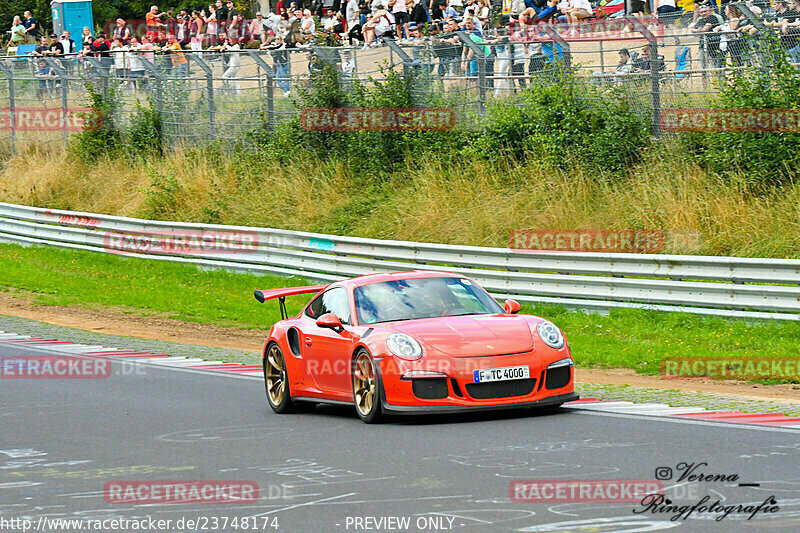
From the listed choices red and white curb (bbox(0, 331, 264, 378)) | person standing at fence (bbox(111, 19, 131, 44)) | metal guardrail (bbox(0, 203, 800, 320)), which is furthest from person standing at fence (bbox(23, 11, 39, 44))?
red and white curb (bbox(0, 331, 264, 378))

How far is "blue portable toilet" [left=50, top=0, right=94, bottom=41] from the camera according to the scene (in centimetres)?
4466

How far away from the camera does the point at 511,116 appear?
23.5 metres

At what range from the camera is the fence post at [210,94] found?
30.0 meters

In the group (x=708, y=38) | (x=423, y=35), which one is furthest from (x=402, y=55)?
(x=708, y=38)

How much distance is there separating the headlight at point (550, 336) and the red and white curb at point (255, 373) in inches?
32.1

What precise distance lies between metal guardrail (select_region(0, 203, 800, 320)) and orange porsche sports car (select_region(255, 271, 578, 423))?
5572 mm

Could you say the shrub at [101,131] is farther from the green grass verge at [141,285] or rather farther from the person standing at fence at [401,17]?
the person standing at fence at [401,17]

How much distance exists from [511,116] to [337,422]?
13.5m

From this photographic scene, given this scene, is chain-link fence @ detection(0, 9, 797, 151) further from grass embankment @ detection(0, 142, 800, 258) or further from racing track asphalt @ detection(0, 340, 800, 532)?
racing track asphalt @ detection(0, 340, 800, 532)

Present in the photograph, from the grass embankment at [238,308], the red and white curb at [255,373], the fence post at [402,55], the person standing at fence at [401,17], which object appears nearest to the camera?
the red and white curb at [255,373]

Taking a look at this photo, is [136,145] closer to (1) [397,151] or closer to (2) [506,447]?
(1) [397,151]

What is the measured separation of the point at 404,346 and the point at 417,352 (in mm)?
135

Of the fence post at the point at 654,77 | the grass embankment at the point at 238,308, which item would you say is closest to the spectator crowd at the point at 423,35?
the fence post at the point at 654,77

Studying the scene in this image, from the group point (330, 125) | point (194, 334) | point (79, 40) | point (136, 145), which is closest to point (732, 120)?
point (194, 334)
